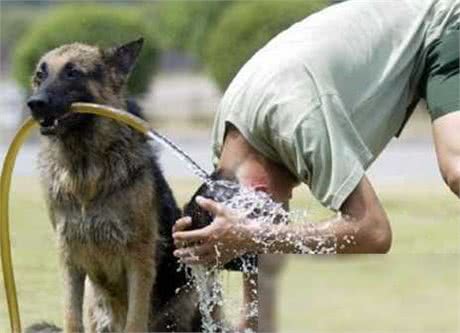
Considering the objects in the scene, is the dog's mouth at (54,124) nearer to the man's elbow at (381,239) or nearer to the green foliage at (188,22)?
the man's elbow at (381,239)

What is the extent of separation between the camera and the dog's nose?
658 cm

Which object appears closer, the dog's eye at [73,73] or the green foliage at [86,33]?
the dog's eye at [73,73]

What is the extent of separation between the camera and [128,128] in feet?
24.3

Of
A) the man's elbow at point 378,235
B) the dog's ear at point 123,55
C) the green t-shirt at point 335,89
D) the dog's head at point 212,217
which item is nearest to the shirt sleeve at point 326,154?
the green t-shirt at point 335,89

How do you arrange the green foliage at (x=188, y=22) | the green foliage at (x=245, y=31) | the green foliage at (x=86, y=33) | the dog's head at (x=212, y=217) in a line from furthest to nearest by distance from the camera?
the green foliage at (x=188, y=22) → the green foliage at (x=86, y=33) → the green foliage at (x=245, y=31) → the dog's head at (x=212, y=217)

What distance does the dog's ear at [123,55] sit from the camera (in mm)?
7266

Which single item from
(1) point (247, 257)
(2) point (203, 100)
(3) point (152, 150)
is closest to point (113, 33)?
(2) point (203, 100)

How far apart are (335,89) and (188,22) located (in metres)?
24.2

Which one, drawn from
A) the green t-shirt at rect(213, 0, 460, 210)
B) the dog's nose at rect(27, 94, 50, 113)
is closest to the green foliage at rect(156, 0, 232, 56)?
the dog's nose at rect(27, 94, 50, 113)

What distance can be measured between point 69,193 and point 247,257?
1633 mm

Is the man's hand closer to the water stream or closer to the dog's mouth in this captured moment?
the water stream

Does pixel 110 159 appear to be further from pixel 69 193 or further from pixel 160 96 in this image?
pixel 160 96

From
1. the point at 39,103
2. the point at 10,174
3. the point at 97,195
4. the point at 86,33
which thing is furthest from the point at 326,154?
the point at 86,33

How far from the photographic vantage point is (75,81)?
702 cm
